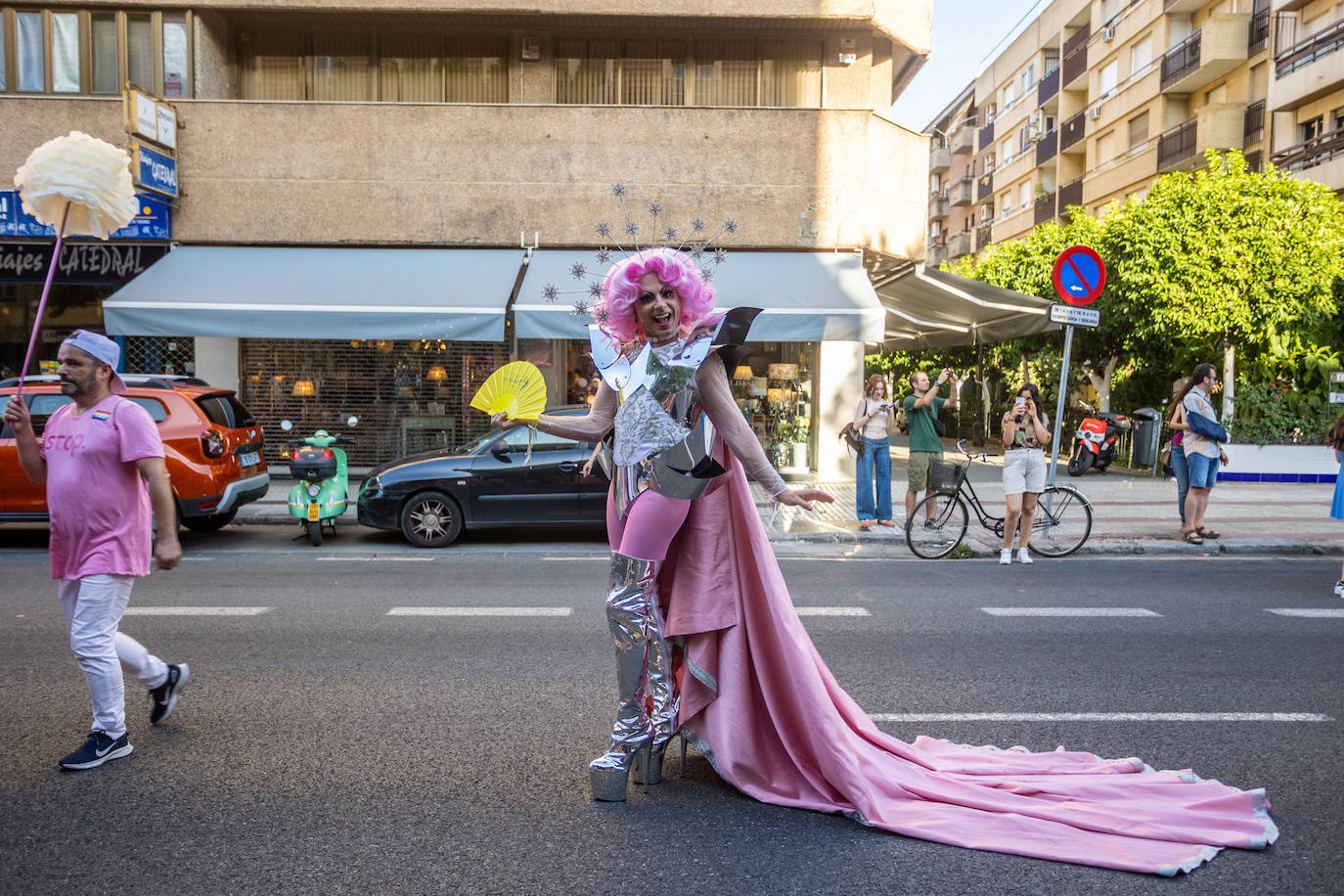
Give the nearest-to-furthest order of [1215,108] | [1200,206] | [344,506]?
[344,506]
[1200,206]
[1215,108]

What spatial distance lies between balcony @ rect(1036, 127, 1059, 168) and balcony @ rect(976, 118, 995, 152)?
7605mm

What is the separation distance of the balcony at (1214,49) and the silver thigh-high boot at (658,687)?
33083 mm

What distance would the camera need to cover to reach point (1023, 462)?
9.71 meters

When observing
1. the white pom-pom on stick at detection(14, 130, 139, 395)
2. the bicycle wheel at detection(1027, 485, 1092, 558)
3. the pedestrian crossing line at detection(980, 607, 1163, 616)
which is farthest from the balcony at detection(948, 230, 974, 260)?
the white pom-pom on stick at detection(14, 130, 139, 395)

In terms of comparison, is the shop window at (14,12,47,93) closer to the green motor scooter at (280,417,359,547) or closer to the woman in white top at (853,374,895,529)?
the green motor scooter at (280,417,359,547)

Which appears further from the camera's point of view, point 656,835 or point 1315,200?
point 1315,200

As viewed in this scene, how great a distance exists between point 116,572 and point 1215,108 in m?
33.4

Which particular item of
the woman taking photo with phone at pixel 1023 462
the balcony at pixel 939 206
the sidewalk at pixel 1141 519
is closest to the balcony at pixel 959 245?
the balcony at pixel 939 206

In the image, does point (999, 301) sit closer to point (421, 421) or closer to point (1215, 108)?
point (421, 421)

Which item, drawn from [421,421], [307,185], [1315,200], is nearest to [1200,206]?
[1315,200]

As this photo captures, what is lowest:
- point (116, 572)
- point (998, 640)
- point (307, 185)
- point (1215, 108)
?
point (998, 640)

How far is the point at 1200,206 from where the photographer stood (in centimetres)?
1872

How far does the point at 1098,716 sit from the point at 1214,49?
3175 centimetres

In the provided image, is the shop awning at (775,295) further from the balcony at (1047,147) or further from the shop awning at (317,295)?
the balcony at (1047,147)
